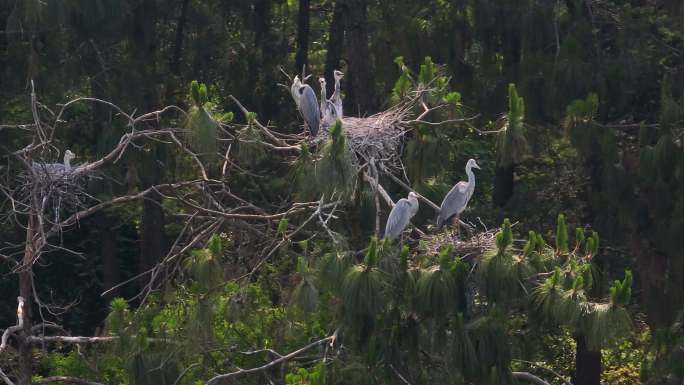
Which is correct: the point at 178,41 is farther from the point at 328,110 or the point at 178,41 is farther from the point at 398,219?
the point at 398,219

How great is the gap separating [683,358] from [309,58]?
27.0 feet

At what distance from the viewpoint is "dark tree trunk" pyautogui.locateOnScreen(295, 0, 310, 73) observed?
52.2 ft

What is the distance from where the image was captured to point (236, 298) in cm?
751

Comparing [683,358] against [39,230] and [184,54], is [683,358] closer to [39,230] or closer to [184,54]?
[39,230]

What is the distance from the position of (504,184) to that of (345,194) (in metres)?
7.64

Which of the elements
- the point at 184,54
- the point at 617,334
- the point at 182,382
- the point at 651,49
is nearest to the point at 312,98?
the point at 182,382

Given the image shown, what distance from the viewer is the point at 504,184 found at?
48.3ft

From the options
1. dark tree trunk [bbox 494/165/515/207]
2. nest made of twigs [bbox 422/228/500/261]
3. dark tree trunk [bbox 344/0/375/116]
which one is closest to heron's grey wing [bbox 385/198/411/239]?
nest made of twigs [bbox 422/228/500/261]

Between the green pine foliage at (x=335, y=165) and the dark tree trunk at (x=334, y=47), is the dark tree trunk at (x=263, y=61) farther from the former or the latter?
the green pine foliage at (x=335, y=165)

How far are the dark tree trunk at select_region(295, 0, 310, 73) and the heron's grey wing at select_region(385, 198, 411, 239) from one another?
806cm

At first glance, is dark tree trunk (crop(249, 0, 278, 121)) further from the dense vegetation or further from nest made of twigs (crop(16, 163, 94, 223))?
nest made of twigs (crop(16, 163, 94, 223))

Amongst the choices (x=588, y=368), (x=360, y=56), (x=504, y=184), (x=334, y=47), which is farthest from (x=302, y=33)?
(x=588, y=368)

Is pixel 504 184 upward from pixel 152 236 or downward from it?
upward

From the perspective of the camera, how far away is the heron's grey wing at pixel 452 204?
28.0 feet
